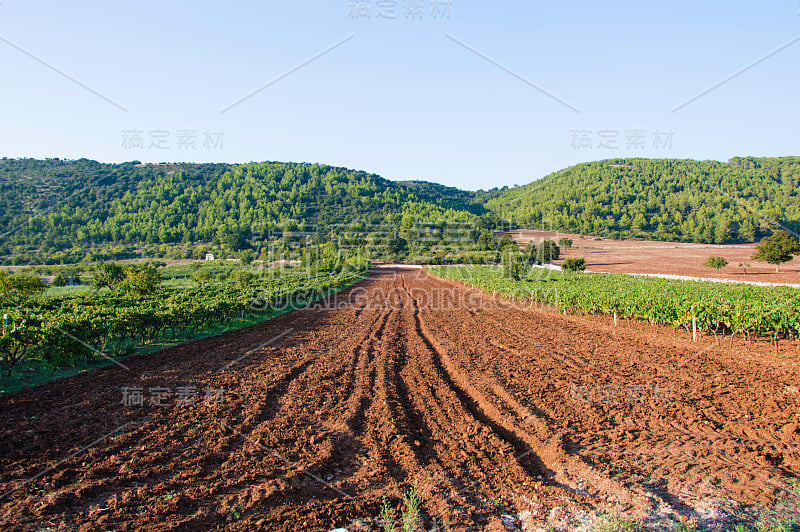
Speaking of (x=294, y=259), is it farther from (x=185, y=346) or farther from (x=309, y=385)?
(x=309, y=385)

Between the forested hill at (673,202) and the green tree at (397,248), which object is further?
the forested hill at (673,202)

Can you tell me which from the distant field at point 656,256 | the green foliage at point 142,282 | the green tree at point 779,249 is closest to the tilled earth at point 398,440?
the green foliage at point 142,282

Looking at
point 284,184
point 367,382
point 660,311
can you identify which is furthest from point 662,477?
point 284,184

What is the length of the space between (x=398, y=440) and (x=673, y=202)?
134 m

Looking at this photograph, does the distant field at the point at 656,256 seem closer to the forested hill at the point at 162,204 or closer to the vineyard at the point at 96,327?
the forested hill at the point at 162,204

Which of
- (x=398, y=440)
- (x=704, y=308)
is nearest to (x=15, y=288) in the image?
(x=398, y=440)

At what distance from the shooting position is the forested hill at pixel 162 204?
8056 cm

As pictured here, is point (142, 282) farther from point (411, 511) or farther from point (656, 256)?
point (656, 256)

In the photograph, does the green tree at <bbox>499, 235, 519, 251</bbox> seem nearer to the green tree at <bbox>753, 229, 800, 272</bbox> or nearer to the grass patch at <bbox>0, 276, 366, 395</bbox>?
the green tree at <bbox>753, 229, 800, 272</bbox>

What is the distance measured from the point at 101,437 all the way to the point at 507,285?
28.4 meters

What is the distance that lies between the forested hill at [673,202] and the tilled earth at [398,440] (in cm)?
10674

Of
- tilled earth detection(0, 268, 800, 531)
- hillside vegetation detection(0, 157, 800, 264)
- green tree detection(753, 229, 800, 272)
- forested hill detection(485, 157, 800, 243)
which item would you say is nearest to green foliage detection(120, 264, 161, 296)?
tilled earth detection(0, 268, 800, 531)

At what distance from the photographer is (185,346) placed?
14086 millimetres

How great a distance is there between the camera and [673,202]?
115125 millimetres
